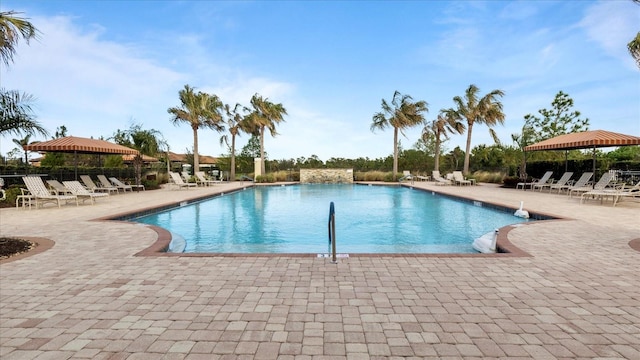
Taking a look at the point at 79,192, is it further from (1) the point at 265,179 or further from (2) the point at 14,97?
(1) the point at 265,179

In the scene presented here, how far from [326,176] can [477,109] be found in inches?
458

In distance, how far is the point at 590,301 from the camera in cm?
270

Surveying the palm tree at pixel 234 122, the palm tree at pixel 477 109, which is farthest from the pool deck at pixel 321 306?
the palm tree at pixel 234 122

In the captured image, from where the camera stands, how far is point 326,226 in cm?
783

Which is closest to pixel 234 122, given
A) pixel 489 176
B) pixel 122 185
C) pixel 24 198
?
pixel 122 185

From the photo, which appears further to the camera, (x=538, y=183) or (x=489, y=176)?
(x=489, y=176)

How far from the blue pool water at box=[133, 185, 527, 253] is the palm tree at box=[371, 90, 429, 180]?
12.1 metres

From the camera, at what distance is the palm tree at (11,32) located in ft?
12.9

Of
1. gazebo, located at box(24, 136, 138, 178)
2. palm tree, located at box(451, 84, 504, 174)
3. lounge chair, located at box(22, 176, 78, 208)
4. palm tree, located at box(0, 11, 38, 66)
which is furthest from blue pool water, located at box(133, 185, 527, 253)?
palm tree, located at box(451, 84, 504, 174)

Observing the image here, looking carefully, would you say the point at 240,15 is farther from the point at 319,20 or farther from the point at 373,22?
the point at 373,22

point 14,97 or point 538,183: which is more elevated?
point 14,97

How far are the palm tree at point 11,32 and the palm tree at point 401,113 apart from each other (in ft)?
67.4

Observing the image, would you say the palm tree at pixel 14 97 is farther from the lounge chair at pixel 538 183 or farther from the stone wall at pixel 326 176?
the stone wall at pixel 326 176

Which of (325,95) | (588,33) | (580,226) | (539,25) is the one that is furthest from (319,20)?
(580,226)
